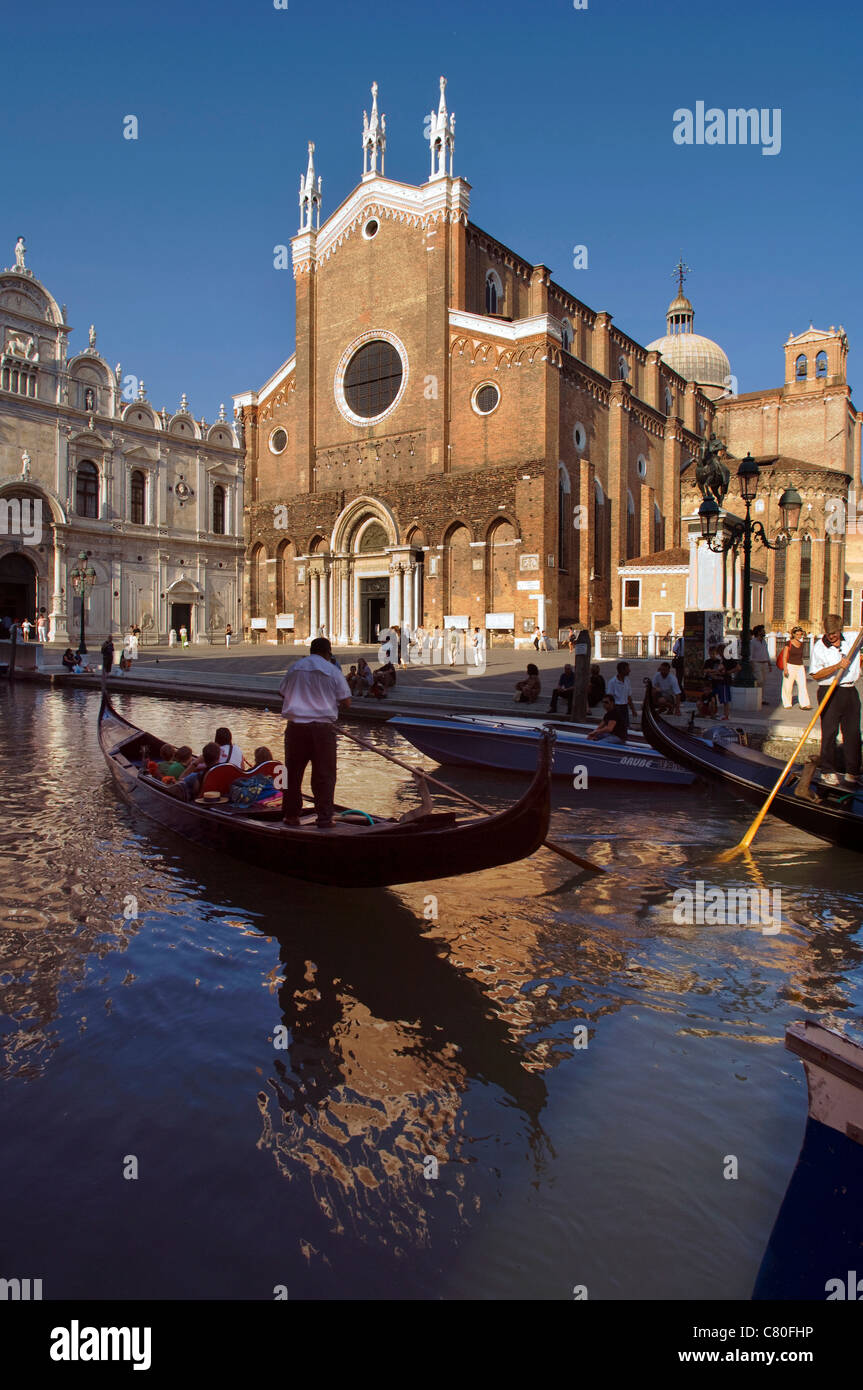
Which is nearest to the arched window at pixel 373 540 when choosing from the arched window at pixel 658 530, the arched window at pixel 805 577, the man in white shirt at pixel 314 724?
the arched window at pixel 658 530

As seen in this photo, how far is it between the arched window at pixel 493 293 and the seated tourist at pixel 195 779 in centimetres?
2997

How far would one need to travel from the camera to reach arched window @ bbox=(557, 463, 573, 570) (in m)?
29.4

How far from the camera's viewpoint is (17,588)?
111 feet

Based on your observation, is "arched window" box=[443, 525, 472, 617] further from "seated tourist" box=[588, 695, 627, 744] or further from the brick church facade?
"seated tourist" box=[588, 695, 627, 744]

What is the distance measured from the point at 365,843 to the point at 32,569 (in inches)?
1332

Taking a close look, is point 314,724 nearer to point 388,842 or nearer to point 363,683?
point 388,842

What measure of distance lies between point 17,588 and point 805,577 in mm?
33977

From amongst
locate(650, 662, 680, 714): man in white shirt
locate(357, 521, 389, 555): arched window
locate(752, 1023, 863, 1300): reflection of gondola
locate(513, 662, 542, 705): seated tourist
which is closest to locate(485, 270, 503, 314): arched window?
locate(357, 521, 389, 555): arched window

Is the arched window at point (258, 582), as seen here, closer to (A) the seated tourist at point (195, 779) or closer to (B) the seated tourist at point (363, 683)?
(B) the seated tourist at point (363, 683)

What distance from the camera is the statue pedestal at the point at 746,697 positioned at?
48.9 ft

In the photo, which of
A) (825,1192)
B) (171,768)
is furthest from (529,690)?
(825,1192)

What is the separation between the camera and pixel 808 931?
17.9ft
